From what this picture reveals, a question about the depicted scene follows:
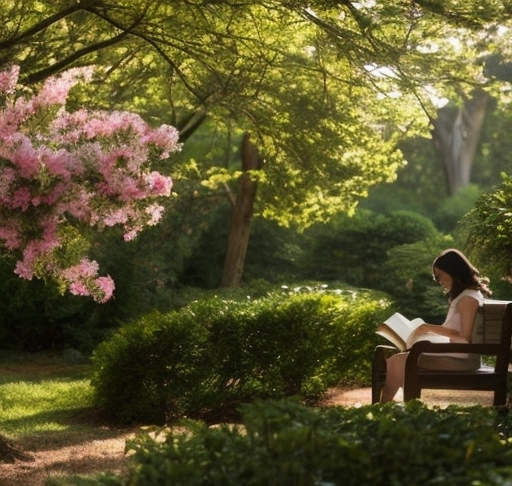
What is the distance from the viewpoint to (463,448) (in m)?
4.62

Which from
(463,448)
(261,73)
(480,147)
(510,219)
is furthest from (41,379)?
(480,147)

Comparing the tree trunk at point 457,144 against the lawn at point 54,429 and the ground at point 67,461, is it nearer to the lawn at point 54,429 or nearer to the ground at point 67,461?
the lawn at point 54,429

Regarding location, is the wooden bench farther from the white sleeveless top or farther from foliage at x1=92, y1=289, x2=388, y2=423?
foliage at x1=92, y1=289, x2=388, y2=423

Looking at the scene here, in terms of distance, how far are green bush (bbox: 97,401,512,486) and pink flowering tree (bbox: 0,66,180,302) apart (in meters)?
3.27

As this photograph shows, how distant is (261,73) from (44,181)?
4426 mm

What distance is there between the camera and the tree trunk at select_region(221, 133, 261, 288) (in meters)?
21.5

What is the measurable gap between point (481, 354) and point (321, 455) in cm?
456

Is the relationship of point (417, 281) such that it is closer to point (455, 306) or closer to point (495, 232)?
point (495, 232)

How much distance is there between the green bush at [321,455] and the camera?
4.27 meters

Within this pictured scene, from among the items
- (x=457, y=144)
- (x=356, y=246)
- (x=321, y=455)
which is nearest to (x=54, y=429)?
(x=321, y=455)

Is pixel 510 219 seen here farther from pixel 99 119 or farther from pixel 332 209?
pixel 332 209

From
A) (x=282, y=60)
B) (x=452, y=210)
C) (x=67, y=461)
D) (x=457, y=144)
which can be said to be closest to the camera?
(x=67, y=461)

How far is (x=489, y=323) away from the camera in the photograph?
8.99 meters

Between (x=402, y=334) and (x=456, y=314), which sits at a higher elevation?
(x=456, y=314)
